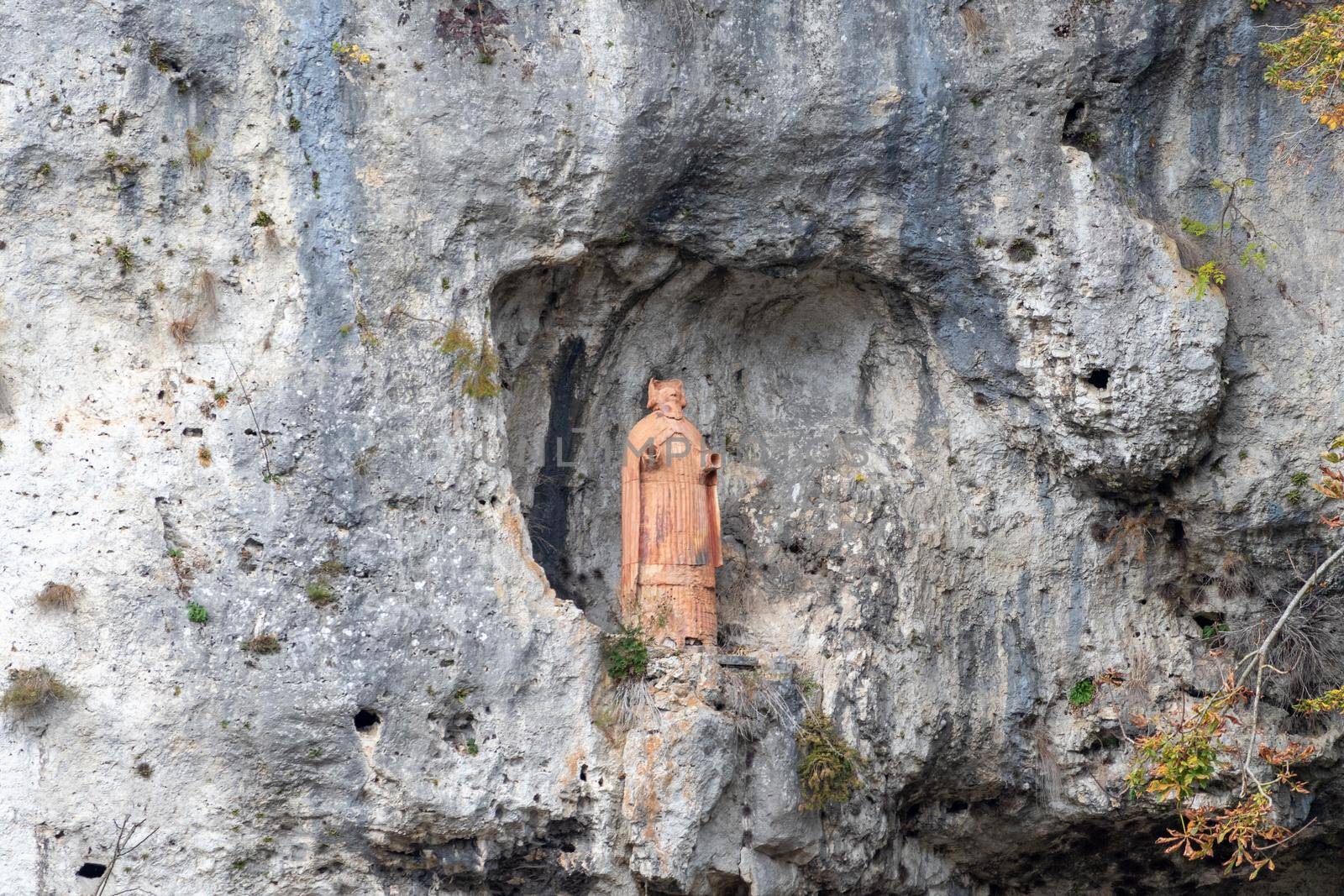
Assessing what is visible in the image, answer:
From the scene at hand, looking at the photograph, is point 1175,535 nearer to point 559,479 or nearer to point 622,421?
point 622,421

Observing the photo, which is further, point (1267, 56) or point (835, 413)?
point (835, 413)

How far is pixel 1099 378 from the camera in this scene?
15.6 m

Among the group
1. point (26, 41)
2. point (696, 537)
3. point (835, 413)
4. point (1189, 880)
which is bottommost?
point (1189, 880)

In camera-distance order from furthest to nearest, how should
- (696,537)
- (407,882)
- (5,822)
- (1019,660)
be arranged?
1. (1019,660)
2. (696,537)
3. (407,882)
4. (5,822)

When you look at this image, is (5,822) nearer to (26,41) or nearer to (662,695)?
(662,695)

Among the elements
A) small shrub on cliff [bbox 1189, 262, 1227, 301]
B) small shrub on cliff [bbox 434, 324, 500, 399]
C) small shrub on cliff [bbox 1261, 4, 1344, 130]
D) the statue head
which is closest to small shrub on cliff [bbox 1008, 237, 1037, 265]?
small shrub on cliff [bbox 1189, 262, 1227, 301]

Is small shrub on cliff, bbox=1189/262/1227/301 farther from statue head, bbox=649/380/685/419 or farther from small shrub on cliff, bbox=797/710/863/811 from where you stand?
small shrub on cliff, bbox=797/710/863/811

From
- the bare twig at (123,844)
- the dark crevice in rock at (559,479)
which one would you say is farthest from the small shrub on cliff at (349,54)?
the bare twig at (123,844)

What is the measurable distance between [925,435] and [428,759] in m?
5.30

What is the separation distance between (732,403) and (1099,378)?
10.3 ft

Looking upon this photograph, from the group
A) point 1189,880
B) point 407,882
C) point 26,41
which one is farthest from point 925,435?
point 26,41

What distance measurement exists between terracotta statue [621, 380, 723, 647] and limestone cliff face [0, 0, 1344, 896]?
1.85 feet

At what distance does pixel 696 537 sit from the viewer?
597 inches

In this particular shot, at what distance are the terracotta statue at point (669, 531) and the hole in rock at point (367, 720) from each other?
2.20 meters
